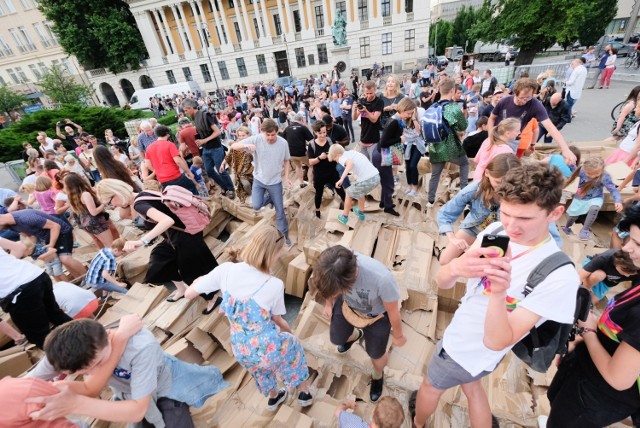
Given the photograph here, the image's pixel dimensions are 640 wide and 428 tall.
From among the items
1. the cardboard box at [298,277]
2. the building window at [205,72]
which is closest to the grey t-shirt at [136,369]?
the cardboard box at [298,277]

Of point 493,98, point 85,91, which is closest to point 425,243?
point 493,98

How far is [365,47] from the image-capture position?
3244cm

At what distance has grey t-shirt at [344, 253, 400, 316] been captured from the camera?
1948mm

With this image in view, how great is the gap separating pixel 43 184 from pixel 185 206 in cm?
394

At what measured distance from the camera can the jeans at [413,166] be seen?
4.86 meters

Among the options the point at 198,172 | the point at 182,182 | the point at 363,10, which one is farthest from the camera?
the point at 363,10

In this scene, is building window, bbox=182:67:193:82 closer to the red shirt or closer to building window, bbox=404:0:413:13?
building window, bbox=404:0:413:13

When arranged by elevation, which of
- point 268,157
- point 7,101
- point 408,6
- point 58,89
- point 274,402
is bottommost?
point 274,402

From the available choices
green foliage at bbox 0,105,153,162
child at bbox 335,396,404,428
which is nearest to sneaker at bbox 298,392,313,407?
child at bbox 335,396,404,428

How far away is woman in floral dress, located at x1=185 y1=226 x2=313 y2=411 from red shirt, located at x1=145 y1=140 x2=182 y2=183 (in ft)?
10.2

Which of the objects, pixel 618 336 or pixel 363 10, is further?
pixel 363 10

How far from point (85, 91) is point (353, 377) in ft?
126

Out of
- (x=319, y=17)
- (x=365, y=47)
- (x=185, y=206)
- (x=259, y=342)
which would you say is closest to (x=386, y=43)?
(x=365, y=47)

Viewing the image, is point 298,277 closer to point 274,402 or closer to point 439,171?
point 274,402
